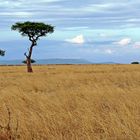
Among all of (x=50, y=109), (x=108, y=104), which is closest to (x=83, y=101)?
(x=108, y=104)

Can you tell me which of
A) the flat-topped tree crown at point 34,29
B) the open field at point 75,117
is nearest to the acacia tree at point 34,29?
the flat-topped tree crown at point 34,29

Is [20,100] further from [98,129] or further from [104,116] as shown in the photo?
[98,129]

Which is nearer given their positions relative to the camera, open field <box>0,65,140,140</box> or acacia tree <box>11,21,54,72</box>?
open field <box>0,65,140,140</box>

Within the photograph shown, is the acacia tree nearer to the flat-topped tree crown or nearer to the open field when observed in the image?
the flat-topped tree crown

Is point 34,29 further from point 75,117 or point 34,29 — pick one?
point 75,117

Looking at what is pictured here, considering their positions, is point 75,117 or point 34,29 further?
point 34,29

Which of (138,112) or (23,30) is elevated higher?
(23,30)

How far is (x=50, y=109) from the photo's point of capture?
10.6 m

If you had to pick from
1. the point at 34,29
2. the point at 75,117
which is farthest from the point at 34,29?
the point at 75,117

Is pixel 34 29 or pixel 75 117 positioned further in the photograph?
pixel 34 29

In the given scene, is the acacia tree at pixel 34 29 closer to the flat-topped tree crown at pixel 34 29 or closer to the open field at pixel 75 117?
the flat-topped tree crown at pixel 34 29

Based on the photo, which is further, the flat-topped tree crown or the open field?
the flat-topped tree crown

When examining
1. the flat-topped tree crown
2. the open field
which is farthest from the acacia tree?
the open field

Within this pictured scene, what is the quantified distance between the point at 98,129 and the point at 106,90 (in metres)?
6.05
